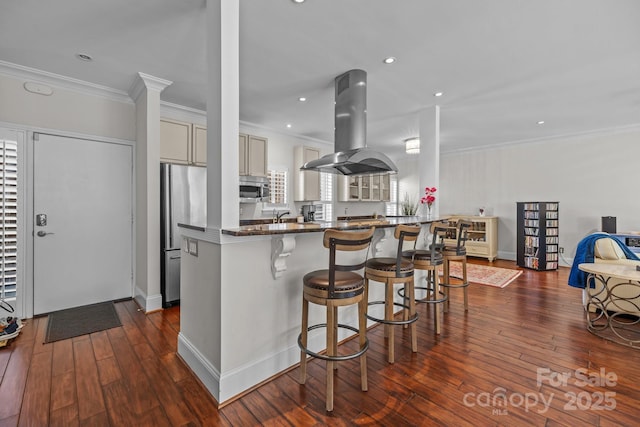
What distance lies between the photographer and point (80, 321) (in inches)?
118

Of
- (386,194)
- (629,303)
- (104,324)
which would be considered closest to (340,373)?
(104,324)

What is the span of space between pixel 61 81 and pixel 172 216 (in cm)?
191

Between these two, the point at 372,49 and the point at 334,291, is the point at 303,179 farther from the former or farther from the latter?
the point at 334,291

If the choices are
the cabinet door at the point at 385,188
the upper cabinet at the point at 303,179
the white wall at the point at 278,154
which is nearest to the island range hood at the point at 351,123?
the white wall at the point at 278,154

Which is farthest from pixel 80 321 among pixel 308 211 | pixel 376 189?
pixel 376 189

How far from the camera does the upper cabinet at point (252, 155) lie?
461cm

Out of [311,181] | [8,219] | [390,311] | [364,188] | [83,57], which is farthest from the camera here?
[364,188]

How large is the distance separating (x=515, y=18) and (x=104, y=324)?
470cm

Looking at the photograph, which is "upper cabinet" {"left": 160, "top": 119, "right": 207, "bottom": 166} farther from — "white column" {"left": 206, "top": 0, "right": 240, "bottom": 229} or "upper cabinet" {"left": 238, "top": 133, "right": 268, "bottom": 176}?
"white column" {"left": 206, "top": 0, "right": 240, "bottom": 229}

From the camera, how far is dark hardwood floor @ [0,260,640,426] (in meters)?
1.65

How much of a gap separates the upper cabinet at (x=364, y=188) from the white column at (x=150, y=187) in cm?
404

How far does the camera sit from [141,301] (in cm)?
Answer: 345

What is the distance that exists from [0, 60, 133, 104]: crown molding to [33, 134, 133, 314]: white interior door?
1.93ft

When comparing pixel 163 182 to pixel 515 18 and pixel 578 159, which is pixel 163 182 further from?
pixel 578 159
